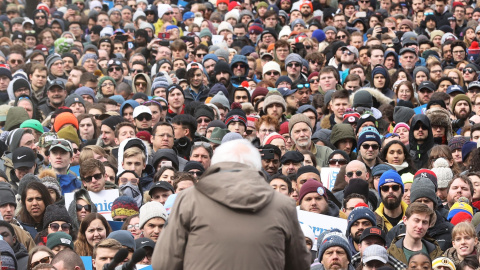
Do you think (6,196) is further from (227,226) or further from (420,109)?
(420,109)

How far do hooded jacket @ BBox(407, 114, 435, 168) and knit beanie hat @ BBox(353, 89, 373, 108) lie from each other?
59.4 inches

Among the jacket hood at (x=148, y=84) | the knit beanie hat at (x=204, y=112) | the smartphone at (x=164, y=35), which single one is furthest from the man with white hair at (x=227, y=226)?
the smartphone at (x=164, y=35)

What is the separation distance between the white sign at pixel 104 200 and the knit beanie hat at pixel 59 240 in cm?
116

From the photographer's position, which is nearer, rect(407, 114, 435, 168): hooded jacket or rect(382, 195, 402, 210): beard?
rect(382, 195, 402, 210): beard

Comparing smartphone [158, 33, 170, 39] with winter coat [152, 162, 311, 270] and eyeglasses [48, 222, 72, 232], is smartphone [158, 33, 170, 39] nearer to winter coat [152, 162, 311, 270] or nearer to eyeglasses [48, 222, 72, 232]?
eyeglasses [48, 222, 72, 232]

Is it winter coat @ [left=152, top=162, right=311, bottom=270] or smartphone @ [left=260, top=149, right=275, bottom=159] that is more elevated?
winter coat @ [left=152, top=162, right=311, bottom=270]

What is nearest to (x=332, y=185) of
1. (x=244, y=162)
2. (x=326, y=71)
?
(x=326, y=71)

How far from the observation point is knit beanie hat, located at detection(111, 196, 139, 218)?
1148 centimetres

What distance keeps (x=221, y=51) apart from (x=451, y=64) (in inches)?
156

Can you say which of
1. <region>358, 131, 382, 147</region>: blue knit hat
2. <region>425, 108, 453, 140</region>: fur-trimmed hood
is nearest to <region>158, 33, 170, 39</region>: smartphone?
<region>425, 108, 453, 140</region>: fur-trimmed hood

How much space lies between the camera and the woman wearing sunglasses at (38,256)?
386 inches

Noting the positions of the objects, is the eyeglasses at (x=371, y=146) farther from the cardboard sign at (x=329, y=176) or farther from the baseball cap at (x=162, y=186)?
the baseball cap at (x=162, y=186)

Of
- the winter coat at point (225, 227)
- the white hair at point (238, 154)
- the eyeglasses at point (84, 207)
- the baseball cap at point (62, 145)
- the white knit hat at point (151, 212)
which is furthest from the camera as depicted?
the baseball cap at point (62, 145)

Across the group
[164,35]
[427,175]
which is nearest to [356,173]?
[427,175]
